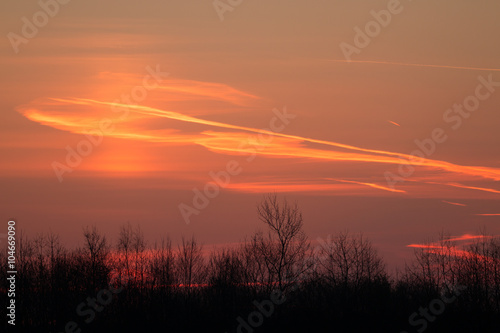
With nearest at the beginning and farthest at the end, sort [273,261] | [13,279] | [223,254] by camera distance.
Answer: [273,261], [13,279], [223,254]

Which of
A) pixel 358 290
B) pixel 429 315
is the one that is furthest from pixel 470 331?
pixel 358 290

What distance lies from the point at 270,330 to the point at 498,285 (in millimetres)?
31729

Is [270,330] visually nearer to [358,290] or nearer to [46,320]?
[46,320]

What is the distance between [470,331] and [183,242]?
35.9 m

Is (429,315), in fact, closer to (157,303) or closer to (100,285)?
(157,303)

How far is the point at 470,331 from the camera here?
5450cm

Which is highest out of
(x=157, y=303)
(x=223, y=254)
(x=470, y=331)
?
(x=223, y=254)

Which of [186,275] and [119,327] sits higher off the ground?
[186,275]

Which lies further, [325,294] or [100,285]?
[325,294]

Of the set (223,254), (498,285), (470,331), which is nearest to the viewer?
(470,331)

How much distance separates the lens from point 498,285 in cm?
7550

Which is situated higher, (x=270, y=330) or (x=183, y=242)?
(x=183, y=242)

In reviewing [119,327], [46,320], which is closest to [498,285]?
[119,327]

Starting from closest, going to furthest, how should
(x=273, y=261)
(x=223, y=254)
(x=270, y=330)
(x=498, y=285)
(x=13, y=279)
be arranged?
(x=270, y=330) → (x=273, y=261) → (x=13, y=279) → (x=498, y=285) → (x=223, y=254)
